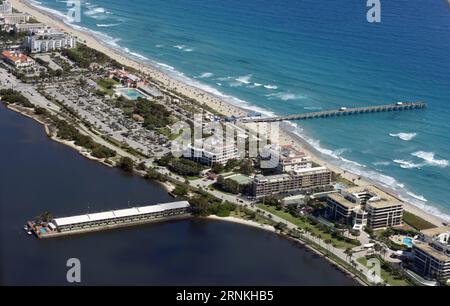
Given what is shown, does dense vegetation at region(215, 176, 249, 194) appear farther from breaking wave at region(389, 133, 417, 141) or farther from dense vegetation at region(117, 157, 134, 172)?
breaking wave at region(389, 133, 417, 141)

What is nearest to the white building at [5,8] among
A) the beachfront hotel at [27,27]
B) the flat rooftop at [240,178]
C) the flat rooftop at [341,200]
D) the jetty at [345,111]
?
the beachfront hotel at [27,27]

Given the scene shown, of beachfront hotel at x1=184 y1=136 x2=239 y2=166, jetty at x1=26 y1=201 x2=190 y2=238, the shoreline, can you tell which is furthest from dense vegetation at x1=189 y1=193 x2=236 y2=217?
beachfront hotel at x1=184 y1=136 x2=239 y2=166

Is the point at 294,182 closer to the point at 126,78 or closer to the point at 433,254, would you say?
the point at 433,254

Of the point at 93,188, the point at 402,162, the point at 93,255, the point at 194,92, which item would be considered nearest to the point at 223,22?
the point at 194,92

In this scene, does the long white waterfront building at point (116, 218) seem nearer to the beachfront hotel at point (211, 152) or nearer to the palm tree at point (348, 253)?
the beachfront hotel at point (211, 152)

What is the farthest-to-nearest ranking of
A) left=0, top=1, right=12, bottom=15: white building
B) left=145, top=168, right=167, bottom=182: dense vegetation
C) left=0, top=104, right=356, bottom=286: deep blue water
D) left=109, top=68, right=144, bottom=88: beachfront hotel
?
left=0, top=1, right=12, bottom=15: white building, left=109, top=68, right=144, bottom=88: beachfront hotel, left=145, top=168, right=167, bottom=182: dense vegetation, left=0, top=104, right=356, bottom=286: deep blue water

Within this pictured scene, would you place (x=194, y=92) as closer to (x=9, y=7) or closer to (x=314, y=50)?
(x=314, y=50)
